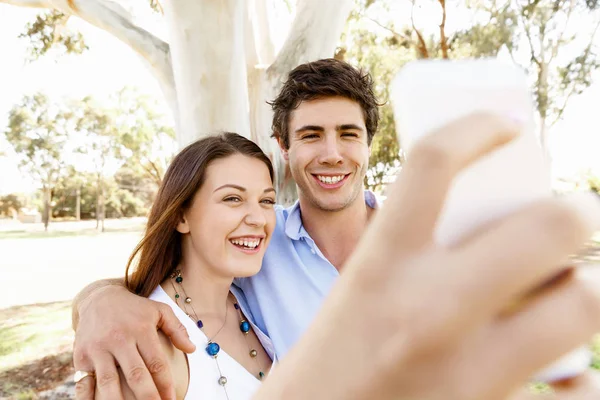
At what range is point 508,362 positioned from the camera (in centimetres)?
28

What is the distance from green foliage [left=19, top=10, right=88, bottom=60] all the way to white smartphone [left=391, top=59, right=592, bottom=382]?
7.51 meters

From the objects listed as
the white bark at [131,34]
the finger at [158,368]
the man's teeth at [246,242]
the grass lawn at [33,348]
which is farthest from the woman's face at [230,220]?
the grass lawn at [33,348]

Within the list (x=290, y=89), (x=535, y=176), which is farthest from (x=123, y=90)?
(x=535, y=176)

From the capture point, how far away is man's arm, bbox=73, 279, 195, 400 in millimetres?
1015

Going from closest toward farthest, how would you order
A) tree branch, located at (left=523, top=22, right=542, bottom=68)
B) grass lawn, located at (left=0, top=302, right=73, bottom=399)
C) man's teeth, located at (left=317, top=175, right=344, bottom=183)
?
1. man's teeth, located at (left=317, top=175, right=344, bottom=183)
2. grass lawn, located at (left=0, top=302, right=73, bottom=399)
3. tree branch, located at (left=523, top=22, right=542, bottom=68)

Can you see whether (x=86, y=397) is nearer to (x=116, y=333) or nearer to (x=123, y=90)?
(x=116, y=333)

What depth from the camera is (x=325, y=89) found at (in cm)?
194

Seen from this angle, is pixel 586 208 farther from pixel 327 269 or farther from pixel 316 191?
pixel 316 191

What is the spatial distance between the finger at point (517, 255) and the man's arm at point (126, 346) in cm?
90

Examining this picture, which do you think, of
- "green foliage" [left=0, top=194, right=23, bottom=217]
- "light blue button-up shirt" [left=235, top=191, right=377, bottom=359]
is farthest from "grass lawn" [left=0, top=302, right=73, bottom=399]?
"green foliage" [left=0, top=194, right=23, bottom=217]

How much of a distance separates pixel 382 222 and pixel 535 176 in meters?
0.14

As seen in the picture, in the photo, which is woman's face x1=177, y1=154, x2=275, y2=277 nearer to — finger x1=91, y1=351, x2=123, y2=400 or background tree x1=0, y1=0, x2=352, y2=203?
finger x1=91, y1=351, x2=123, y2=400

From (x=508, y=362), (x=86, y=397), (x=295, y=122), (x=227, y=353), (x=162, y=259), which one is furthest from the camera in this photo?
(x=295, y=122)

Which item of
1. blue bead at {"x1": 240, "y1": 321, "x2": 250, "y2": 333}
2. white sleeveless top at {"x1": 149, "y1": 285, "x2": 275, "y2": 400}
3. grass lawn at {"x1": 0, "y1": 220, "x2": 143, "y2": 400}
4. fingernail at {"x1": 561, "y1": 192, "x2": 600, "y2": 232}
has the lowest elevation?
grass lawn at {"x1": 0, "y1": 220, "x2": 143, "y2": 400}
